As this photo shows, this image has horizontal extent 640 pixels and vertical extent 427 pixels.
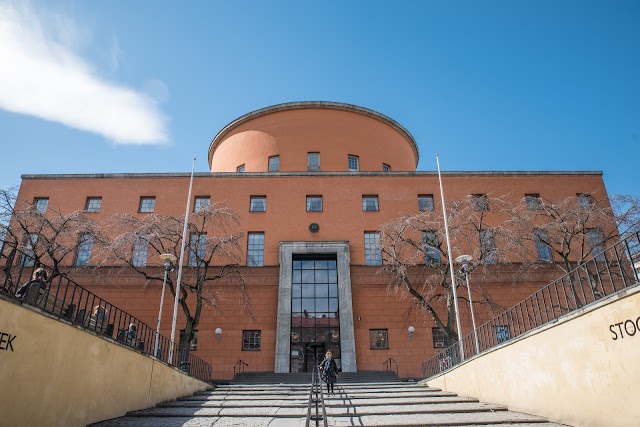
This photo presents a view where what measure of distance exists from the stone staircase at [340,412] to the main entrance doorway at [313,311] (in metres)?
9.87

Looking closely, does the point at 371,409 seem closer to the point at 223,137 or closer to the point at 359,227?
the point at 359,227

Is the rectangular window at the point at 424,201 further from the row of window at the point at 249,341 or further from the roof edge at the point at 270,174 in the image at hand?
the row of window at the point at 249,341

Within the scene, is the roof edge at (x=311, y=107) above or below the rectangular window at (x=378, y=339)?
above

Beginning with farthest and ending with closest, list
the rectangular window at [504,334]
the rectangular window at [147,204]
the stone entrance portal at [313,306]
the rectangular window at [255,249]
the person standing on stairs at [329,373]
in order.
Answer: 1. the rectangular window at [147,204]
2. the rectangular window at [255,249]
3. the stone entrance portal at [313,306]
4. the person standing on stairs at [329,373]
5. the rectangular window at [504,334]

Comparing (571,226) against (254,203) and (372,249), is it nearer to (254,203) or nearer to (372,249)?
(372,249)

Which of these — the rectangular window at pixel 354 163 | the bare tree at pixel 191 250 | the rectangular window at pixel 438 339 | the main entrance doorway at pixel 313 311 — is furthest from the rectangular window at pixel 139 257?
the rectangular window at pixel 438 339

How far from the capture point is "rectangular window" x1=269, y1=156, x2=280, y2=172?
1215 inches

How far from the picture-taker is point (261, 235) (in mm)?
26562

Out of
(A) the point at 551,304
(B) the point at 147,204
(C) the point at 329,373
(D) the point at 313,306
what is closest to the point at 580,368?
(A) the point at 551,304

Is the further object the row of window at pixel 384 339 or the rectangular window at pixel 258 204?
the rectangular window at pixel 258 204

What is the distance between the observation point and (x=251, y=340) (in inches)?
939

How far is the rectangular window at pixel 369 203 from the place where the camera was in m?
27.3

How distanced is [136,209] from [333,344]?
14131mm

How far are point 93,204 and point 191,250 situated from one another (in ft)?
26.4
